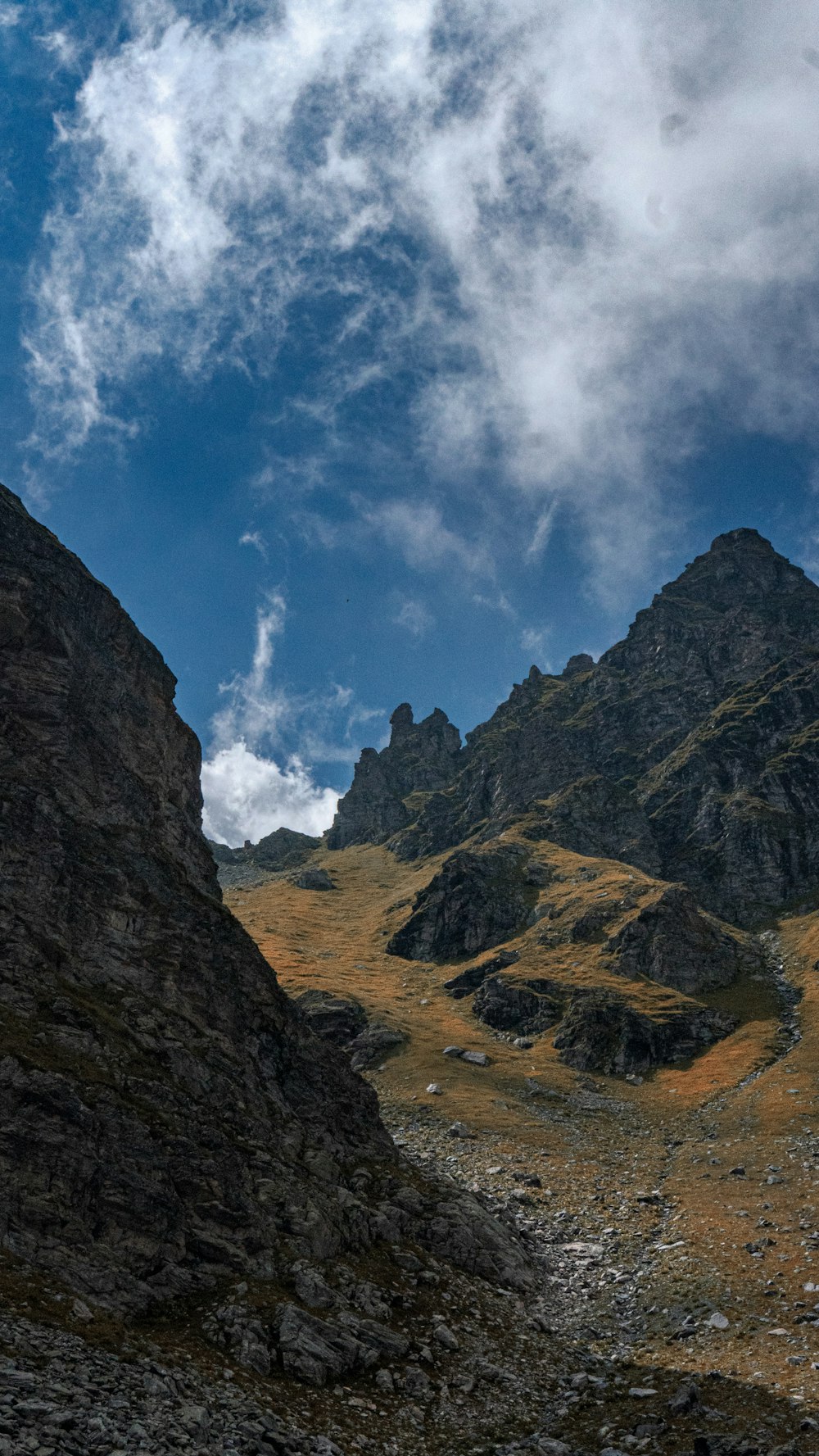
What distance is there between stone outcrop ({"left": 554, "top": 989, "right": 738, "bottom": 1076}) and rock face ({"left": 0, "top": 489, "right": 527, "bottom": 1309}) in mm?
68209

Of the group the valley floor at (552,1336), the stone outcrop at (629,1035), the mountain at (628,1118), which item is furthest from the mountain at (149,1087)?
the stone outcrop at (629,1035)

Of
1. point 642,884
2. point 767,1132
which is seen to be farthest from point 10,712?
point 642,884

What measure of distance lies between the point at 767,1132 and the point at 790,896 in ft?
441

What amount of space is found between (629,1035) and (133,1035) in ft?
304

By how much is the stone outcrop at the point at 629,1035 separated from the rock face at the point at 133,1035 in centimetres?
6821

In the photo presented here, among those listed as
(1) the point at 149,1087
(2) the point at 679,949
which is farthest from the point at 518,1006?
(1) the point at 149,1087

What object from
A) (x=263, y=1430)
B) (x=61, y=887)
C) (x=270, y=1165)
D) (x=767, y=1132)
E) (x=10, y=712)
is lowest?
(x=767, y=1132)

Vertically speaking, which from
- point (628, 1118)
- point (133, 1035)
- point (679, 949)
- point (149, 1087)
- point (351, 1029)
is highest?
point (133, 1035)

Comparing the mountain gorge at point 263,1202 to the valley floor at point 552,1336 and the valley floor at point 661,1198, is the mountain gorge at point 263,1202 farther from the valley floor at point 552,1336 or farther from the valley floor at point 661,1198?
the valley floor at point 661,1198

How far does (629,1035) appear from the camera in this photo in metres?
115

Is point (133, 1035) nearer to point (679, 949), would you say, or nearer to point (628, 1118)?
point (628, 1118)

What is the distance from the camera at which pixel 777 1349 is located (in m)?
32.5

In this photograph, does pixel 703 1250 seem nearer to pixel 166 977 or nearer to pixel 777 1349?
pixel 777 1349

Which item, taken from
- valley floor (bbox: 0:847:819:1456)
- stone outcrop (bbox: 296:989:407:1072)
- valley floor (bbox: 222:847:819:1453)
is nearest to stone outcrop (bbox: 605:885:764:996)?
valley floor (bbox: 222:847:819:1453)
